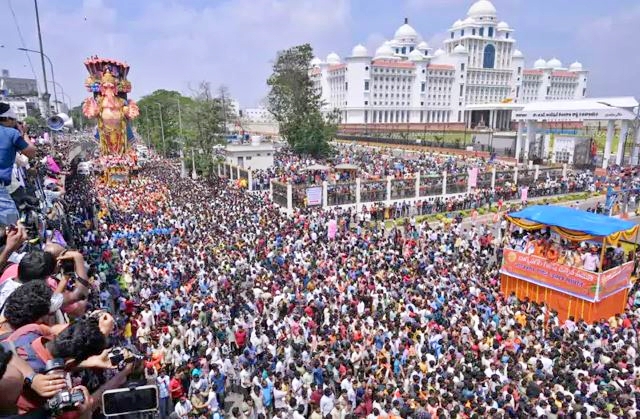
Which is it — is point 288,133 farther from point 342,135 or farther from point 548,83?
point 548,83

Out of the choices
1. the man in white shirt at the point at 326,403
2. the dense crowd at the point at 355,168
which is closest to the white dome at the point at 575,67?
the dense crowd at the point at 355,168

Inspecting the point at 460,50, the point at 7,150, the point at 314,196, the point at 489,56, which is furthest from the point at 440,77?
the point at 7,150

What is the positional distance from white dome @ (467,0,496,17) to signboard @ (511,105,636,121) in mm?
67460

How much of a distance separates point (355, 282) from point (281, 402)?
205 inches

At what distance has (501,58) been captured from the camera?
326 ft

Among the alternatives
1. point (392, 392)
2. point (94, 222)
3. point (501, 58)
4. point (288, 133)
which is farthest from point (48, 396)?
point (501, 58)

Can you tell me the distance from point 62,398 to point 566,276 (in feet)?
41.0

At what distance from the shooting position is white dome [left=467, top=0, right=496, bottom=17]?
94.3 m

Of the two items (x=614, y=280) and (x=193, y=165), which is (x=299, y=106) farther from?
(x=614, y=280)

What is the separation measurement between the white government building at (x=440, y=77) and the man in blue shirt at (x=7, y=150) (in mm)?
83044

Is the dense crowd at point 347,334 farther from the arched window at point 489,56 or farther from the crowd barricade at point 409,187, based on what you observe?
the arched window at point 489,56

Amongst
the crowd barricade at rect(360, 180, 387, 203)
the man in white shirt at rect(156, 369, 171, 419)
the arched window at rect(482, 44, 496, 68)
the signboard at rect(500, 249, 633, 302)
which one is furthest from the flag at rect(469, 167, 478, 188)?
the arched window at rect(482, 44, 496, 68)

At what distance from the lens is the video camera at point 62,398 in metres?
2.27

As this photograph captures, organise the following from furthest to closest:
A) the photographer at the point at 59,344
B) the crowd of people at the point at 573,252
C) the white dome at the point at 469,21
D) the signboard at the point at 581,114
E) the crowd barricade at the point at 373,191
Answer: the white dome at the point at 469,21 < the signboard at the point at 581,114 < the crowd barricade at the point at 373,191 < the crowd of people at the point at 573,252 < the photographer at the point at 59,344
